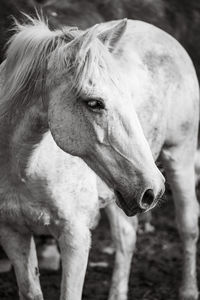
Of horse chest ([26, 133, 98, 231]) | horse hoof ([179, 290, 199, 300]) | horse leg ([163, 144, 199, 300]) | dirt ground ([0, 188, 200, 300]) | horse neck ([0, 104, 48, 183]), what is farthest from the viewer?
dirt ground ([0, 188, 200, 300])

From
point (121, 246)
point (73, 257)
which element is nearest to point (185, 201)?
point (121, 246)

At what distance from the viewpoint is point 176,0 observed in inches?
270

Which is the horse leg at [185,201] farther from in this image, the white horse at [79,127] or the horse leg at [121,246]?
the horse leg at [121,246]

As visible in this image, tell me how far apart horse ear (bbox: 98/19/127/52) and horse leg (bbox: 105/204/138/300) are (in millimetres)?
1755

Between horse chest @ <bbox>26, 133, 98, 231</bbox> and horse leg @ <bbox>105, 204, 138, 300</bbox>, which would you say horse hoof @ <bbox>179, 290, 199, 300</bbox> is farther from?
horse chest @ <bbox>26, 133, 98, 231</bbox>

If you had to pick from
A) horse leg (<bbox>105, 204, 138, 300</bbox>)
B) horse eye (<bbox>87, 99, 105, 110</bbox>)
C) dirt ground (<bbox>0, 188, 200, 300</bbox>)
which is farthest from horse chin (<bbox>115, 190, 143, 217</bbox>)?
dirt ground (<bbox>0, 188, 200, 300</bbox>)

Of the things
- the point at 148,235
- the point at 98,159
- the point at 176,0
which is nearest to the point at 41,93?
the point at 98,159

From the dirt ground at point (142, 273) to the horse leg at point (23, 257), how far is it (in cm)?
98

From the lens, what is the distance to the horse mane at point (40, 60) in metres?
2.62

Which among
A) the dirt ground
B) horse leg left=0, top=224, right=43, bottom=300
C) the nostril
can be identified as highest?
→ the nostril

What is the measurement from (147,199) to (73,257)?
0.71 m

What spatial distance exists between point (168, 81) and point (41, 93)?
1391 mm

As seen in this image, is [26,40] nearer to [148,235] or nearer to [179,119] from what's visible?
[179,119]

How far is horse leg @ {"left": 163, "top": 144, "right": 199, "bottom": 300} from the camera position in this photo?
4.21 meters
